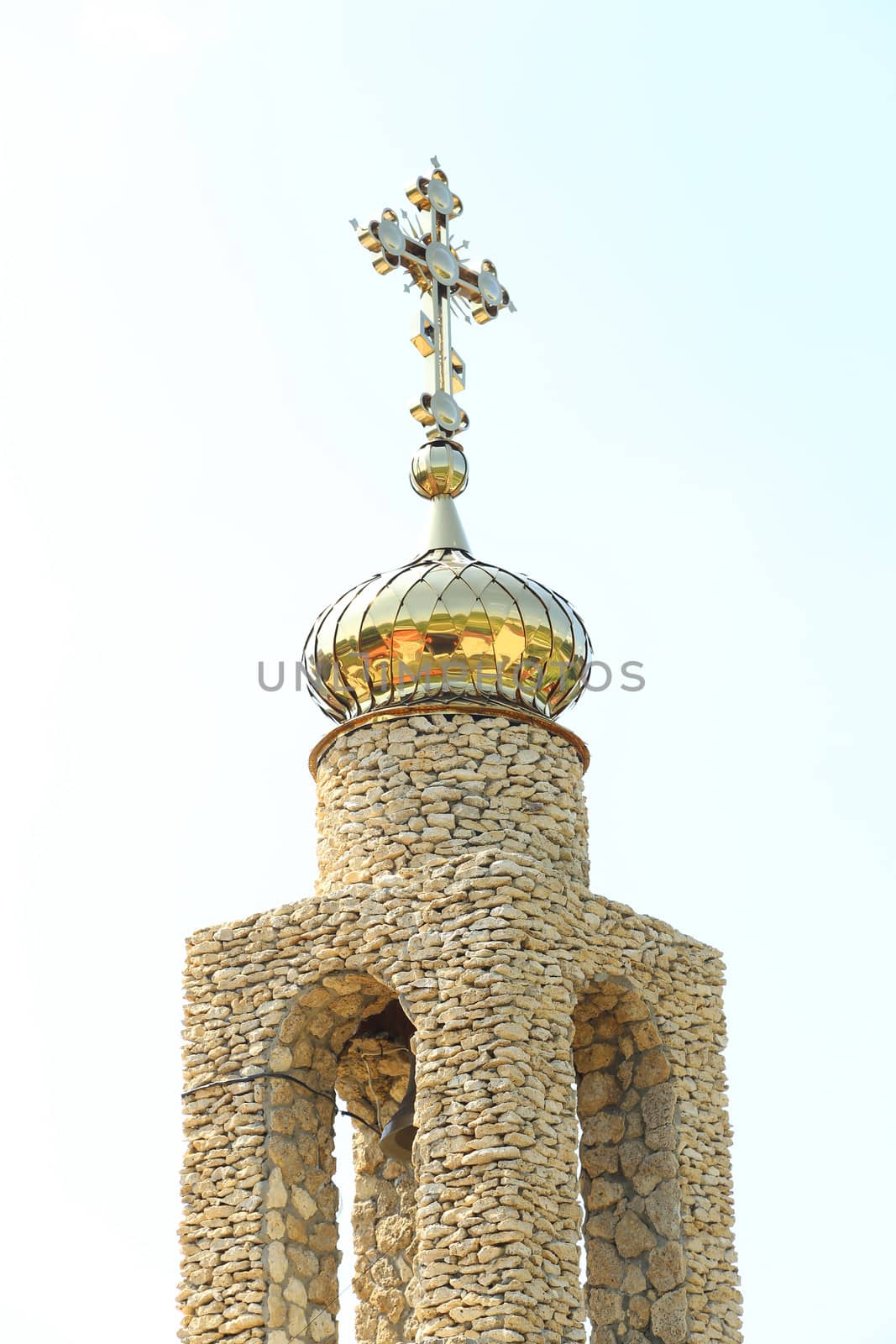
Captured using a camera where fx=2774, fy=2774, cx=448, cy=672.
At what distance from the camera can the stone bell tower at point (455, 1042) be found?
680 inches

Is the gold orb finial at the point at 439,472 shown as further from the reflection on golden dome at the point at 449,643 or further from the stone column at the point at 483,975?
the stone column at the point at 483,975

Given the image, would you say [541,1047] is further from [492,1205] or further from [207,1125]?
[207,1125]

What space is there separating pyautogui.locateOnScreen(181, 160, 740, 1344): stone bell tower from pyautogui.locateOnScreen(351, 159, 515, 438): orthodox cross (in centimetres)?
104

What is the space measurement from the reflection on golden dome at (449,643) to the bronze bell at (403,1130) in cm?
268

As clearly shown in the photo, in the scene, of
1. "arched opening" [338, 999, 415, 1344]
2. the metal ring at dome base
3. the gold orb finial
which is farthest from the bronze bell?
the gold orb finial

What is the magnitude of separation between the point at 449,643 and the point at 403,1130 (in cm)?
335

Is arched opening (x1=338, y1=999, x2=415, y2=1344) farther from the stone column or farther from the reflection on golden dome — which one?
the reflection on golden dome

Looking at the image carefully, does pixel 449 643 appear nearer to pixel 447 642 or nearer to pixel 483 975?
pixel 447 642

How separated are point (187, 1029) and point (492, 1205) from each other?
279cm

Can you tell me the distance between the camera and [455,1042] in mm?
17562

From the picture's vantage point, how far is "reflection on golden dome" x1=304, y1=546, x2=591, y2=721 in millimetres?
19297

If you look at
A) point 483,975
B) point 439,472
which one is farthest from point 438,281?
point 483,975

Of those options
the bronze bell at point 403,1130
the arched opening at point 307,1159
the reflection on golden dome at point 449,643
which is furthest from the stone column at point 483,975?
the bronze bell at point 403,1130

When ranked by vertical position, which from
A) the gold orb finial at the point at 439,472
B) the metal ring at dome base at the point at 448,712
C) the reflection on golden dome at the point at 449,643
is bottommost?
the metal ring at dome base at the point at 448,712
